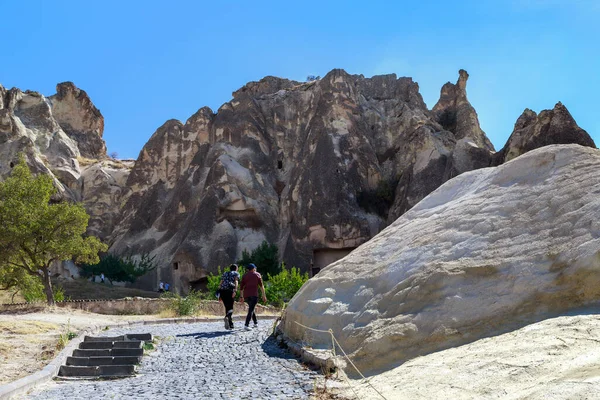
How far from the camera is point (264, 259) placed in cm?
3616

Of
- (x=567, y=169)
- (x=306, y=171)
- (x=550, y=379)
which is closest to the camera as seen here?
(x=550, y=379)

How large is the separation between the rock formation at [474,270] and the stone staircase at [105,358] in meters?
2.40

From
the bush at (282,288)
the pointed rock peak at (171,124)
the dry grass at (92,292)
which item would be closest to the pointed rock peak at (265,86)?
the pointed rock peak at (171,124)

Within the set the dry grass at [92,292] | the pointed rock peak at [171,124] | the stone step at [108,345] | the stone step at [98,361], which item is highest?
the pointed rock peak at [171,124]

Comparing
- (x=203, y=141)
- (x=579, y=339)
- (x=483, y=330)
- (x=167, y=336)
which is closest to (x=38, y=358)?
(x=167, y=336)

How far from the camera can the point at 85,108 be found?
6284cm

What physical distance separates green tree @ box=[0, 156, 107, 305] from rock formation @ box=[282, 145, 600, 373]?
1267 cm

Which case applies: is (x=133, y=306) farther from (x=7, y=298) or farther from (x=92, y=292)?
(x=92, y=292)

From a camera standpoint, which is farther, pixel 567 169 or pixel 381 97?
pixel 381 97

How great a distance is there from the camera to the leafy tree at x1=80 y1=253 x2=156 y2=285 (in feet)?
126

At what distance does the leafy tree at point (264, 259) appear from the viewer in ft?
118

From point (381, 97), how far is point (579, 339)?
41220 millimetres

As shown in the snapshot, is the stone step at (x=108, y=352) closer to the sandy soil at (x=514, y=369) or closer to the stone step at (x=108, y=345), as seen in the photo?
the stone step at (x=108, y=345)

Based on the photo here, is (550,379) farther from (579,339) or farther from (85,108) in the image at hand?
(85,108)
